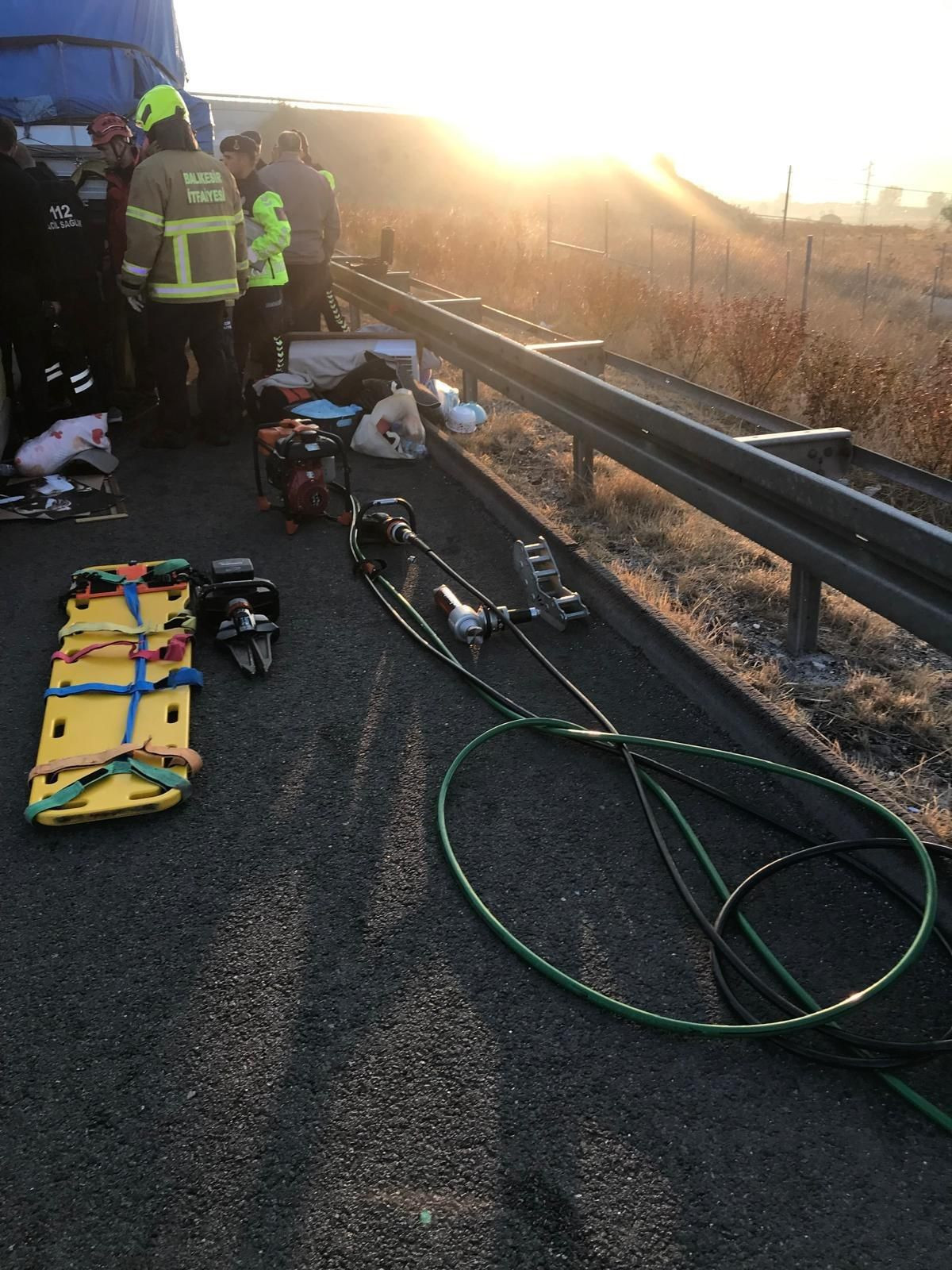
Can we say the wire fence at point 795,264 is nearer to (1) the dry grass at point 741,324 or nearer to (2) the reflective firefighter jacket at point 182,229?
(1) the dry grass at point 741,324

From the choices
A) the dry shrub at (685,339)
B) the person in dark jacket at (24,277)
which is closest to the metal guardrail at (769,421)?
the dry shrub at (685,339)

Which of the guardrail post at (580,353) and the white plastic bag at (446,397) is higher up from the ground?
the guardrail post at (580,353)

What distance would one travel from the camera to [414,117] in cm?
8244

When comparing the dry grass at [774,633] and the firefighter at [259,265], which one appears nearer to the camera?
the dry grass at [774,633]

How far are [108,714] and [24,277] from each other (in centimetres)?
504

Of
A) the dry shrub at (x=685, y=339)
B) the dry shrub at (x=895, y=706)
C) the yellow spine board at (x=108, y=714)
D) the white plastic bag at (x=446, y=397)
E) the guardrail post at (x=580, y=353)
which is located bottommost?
the dry shrub at (x=685, y=339)

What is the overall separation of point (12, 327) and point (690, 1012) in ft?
23.6

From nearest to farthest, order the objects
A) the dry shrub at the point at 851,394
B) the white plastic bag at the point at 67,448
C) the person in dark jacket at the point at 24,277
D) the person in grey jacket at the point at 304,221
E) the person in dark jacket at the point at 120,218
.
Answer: the white plastic bag at the point at 67,448 → the person in dark jacket at the point at 24,277 → the person in dark jacket at the point at 120,218 → the dry shrub at the point at 851,394 → the person in grey jacket at the point at 304,221

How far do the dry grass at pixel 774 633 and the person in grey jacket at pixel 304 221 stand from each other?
4.56 metres

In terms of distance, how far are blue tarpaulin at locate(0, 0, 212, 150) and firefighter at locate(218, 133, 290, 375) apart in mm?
3066

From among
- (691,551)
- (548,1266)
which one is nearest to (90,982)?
(548,1266)

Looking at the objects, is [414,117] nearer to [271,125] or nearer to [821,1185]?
[271,125]

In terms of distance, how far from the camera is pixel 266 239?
28.3 ft

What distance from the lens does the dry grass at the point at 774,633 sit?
3494 mm
